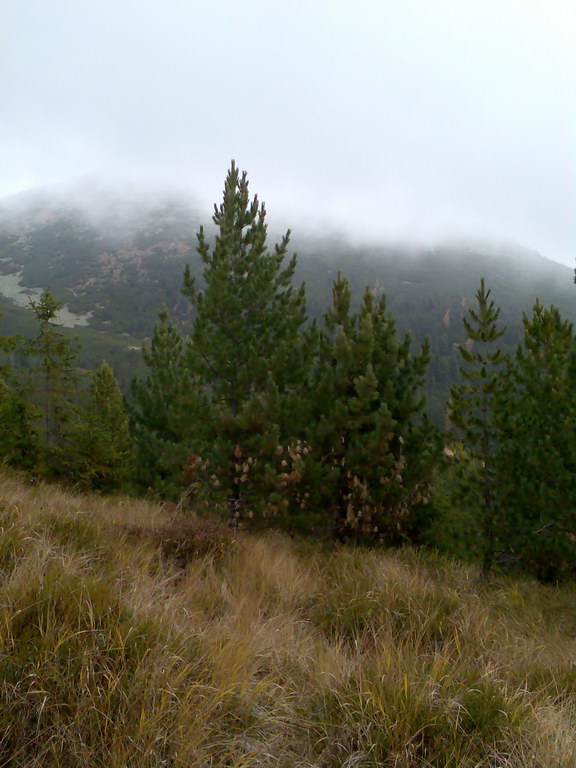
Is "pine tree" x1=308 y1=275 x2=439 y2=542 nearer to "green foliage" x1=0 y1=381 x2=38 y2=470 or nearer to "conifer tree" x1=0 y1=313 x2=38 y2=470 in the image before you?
"conifer tree" x1=0 y1=313 x2=38 y2=470

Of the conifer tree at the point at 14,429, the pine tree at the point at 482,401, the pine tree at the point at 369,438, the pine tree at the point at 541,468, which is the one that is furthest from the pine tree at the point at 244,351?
the conifer tree at the point at 14,429

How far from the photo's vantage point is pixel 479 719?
2.03 meters

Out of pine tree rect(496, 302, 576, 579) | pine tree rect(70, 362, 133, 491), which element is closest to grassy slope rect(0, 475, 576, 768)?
pine tree rect(496, 302, 576, 579)

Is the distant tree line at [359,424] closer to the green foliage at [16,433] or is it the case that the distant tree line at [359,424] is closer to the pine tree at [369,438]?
the pine tree at [369,438]

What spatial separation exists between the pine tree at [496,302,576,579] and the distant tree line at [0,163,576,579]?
0.11ft

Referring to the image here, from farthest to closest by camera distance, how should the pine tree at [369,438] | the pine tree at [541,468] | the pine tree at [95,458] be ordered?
the pine tree at [95,458] → the pine tree at [369,438] → the pine tree at [541,468]

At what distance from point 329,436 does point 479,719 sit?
6.48 m

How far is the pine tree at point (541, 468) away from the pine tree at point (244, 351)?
14.8ft

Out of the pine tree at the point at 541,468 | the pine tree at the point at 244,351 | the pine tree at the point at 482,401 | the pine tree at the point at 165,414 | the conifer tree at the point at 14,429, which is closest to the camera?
the pine tree at the point at 482,401

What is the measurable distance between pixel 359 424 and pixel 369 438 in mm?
344

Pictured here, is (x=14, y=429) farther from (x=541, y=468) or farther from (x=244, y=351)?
(x=541, y=468)

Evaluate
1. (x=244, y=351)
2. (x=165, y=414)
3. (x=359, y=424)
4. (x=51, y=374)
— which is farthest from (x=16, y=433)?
(x=359, y=424)

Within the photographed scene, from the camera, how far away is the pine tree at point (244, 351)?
8.96 m

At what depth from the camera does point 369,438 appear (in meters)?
7.90
